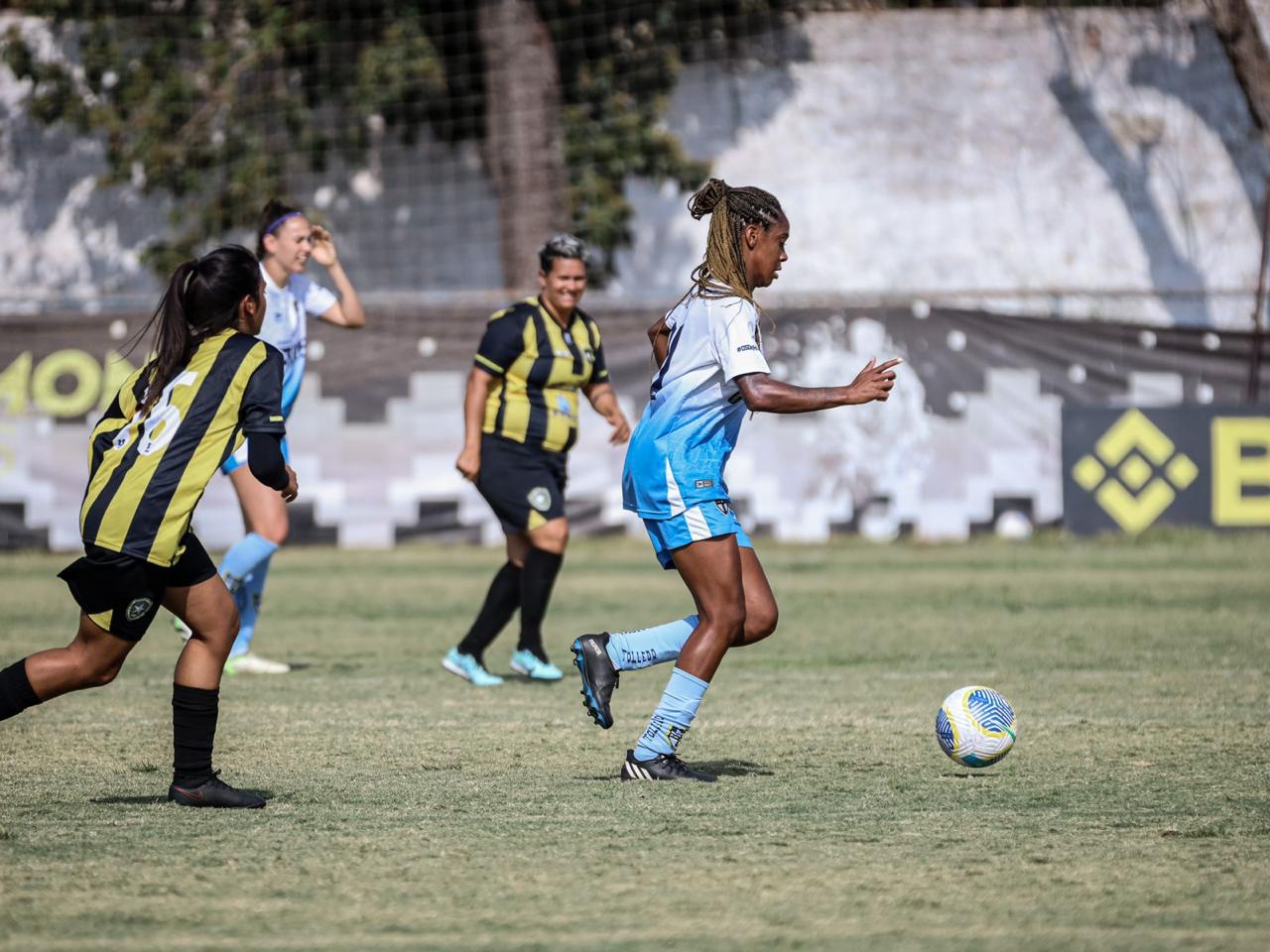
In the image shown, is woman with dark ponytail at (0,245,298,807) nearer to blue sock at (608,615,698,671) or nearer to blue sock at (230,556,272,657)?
blue sock at (608,615,698,671)

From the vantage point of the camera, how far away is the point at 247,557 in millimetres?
9055

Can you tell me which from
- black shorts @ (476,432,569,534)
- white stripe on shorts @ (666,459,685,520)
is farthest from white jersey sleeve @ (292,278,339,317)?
white stripe on shorts @ (666,459,685,520)

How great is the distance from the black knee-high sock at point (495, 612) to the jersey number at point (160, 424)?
3601 millimetres

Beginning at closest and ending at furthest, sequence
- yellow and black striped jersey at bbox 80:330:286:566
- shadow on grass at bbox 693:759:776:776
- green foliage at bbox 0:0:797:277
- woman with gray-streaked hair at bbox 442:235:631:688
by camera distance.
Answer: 1. yellow and black striped jersey at bbox 80:330:286:566
2. shadow on grass at bbox 693:759:776:776
3. woman with gray-streaked hair at bbox 442:235:631:688
4. green foliage at bbox 0:0:797:277

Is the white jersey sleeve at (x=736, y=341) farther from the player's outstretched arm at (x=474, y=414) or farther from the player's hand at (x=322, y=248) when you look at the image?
the player's hand at (x=322, y=248)

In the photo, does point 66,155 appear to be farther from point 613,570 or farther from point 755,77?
point 613,570

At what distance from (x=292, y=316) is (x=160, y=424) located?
374 centimetres

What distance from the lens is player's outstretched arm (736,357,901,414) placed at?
5523 mm

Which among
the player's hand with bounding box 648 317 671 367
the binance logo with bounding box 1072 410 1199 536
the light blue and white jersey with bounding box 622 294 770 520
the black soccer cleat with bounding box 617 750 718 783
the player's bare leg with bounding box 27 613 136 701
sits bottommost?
the binance logo with bounding box 1072 410 1199 536

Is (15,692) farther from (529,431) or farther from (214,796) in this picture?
(529,431)

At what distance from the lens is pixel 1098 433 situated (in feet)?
54.1

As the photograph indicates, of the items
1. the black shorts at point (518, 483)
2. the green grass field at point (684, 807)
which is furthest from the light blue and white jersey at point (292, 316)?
the green grass field at point (684, 807)

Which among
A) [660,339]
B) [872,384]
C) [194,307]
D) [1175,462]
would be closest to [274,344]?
[660,339]

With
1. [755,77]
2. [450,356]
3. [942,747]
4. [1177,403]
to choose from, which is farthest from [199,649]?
[755,77]
